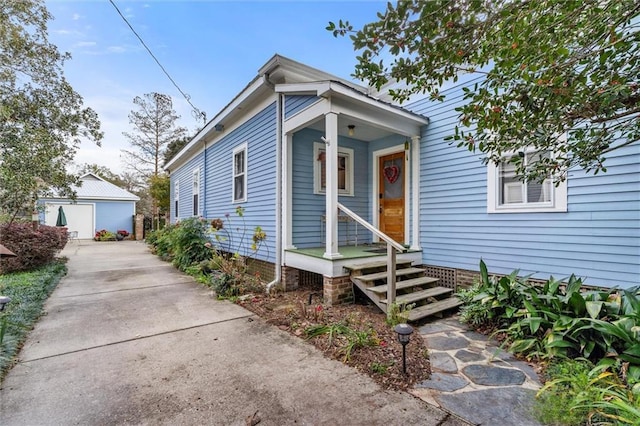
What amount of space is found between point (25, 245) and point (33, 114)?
4465mm

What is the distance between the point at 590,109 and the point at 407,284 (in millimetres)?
2991

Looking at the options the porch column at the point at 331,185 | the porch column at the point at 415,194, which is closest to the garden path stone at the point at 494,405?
the porch column at the point at 331,185

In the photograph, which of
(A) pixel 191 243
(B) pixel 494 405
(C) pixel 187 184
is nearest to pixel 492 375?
(B) pixel 494 405

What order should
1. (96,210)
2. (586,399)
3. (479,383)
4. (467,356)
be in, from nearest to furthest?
(586,399), (479,383), (467,356), (96,210)

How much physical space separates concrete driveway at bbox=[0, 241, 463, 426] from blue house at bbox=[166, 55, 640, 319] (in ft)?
5.04

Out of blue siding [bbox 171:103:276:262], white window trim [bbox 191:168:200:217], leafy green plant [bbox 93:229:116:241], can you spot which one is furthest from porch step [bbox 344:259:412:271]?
leafy green plant [bbox 93:229:116:241]

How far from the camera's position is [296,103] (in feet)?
17.5

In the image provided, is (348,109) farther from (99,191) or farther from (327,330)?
(99,191)

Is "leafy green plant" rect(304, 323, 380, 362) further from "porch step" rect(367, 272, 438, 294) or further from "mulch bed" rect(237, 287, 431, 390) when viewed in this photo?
"porch step" rect(367, 272, 438, 294)

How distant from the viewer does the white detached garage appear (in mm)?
18266

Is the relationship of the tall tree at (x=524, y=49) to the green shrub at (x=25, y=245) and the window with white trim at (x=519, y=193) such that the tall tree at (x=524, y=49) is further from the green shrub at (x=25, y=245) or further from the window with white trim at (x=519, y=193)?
the green shrub at (x=25, y=245)

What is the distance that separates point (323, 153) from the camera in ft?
20.3

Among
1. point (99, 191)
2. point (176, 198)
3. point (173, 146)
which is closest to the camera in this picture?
point (176, 198)

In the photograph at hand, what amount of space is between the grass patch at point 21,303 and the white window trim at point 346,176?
4.66m
